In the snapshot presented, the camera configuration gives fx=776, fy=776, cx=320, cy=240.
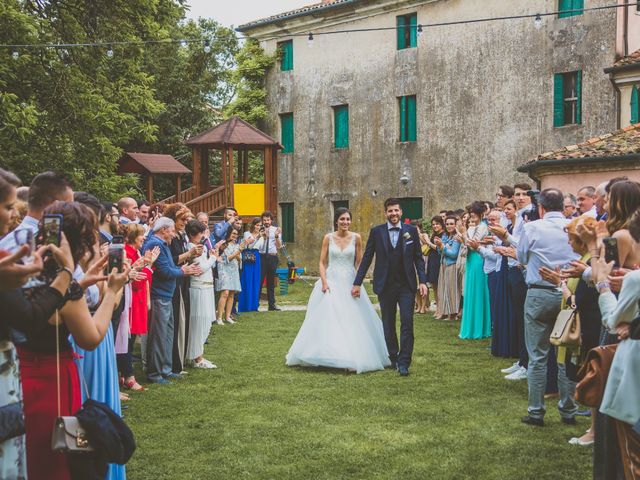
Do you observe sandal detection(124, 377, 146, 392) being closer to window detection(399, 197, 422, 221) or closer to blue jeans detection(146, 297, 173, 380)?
blue jeans detection(146, 297, 173, 380)

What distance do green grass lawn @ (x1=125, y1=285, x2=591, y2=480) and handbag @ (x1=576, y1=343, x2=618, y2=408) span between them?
1.30 meters

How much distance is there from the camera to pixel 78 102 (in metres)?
20.6

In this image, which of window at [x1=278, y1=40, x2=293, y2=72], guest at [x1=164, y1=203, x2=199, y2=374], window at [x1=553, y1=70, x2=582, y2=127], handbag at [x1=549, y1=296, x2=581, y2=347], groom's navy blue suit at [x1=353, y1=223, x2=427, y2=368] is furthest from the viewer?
window at [x1=278, y1=40, x2=293, y2=72]

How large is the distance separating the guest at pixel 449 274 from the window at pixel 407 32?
14.8m

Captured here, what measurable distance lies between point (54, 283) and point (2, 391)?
522 millimetres

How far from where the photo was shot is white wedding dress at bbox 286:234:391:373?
1023 centimetres

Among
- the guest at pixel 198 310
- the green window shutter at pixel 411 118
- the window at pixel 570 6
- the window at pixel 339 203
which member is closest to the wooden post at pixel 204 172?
the window at pixel 339 203

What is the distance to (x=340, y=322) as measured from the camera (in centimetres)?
1044

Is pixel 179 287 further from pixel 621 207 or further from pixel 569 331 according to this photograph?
pixel 621 207

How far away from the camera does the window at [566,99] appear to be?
81.4ft

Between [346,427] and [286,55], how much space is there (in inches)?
1086

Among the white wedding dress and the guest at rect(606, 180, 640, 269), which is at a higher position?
the guest at rect(606, 180, 640, 269)

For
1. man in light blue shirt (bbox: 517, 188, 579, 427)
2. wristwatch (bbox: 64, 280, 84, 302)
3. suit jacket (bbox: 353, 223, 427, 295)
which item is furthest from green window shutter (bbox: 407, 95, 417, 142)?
wristwatch (bbox: 64, 280, 84, 302)

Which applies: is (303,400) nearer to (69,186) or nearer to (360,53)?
(69,186)
